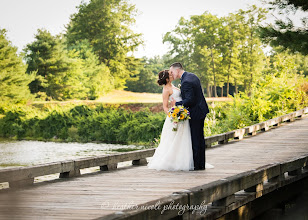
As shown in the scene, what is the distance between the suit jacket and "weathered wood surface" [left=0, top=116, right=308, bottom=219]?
1.11 meters

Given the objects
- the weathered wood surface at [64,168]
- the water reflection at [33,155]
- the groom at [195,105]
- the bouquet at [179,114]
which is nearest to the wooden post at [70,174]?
the weathered wood surface at [64,168]

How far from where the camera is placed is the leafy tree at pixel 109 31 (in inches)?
2594

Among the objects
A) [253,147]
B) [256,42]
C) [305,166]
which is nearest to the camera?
[305,166]

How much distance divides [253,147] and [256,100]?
7.90 metres

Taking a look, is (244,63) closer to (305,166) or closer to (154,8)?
(154,8)

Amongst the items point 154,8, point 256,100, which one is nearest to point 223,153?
point 256,100

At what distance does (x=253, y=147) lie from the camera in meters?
13.2

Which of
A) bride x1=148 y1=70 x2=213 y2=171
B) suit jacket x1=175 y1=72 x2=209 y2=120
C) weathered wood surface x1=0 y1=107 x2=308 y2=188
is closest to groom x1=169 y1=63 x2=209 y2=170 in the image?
suit jacket x1=175 y1=72 x2=209 y2=120

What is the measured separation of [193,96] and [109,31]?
193ft

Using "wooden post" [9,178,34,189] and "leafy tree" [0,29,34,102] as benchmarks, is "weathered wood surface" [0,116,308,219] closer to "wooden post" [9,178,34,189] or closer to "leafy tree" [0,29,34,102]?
"wooden post" [9,178,34,189]

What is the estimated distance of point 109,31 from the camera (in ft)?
216

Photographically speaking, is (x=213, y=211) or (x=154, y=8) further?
(x=154, y=8)

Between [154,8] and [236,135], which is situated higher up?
[154,8]

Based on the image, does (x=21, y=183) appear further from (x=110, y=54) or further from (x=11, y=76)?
(x=110, y=54)
